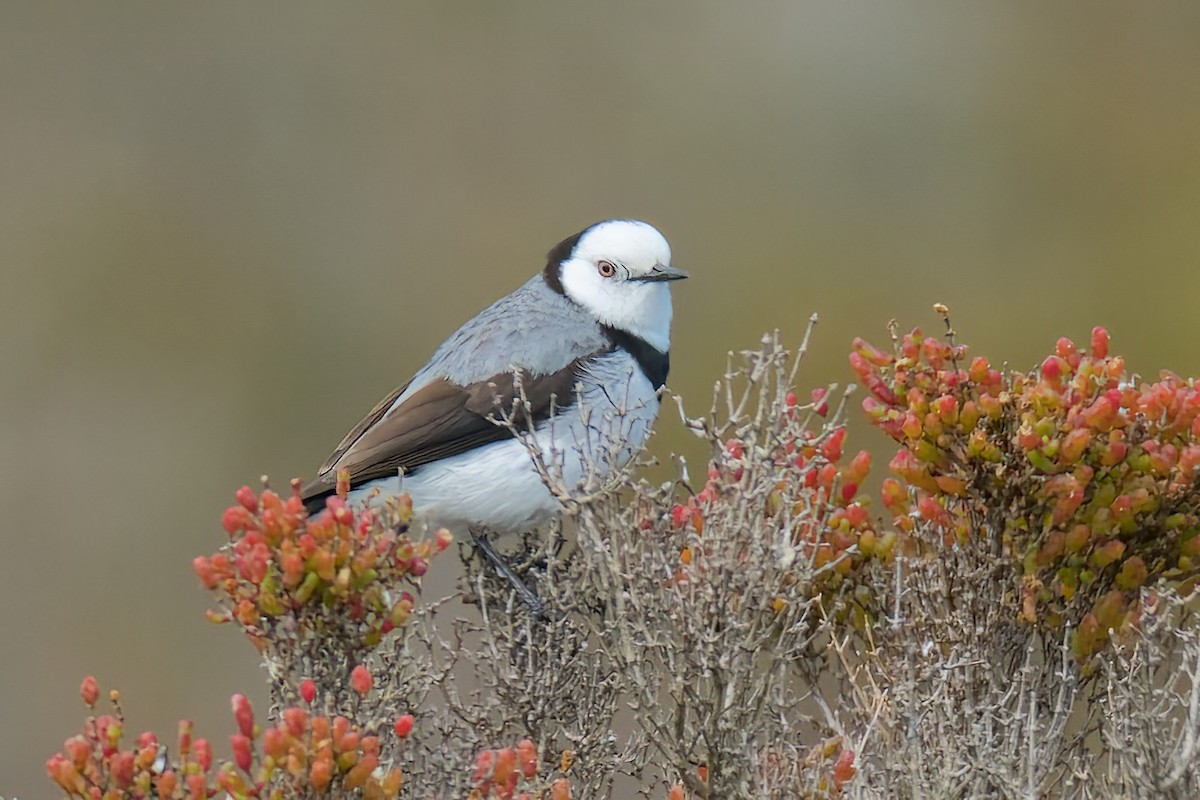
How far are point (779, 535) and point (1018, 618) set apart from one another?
587 millimetres

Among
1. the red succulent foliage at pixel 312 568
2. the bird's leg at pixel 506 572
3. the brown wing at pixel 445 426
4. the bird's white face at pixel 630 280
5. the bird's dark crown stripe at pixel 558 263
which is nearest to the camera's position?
the red succulent foliage at pixel 312 568

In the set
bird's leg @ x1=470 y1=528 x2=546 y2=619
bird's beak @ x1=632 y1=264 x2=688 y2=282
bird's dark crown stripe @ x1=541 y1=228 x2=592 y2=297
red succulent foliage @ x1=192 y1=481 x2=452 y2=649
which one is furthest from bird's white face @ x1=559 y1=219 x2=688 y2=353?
red succulent foliage @ x1=192 y1=481 x2=452 y2=649

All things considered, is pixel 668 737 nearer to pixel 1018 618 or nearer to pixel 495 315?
pixel 1018 618

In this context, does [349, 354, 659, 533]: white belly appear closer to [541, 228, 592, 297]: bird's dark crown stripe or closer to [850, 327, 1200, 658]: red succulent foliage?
[541, 228, 592, 297]: bird's dark crown stripe

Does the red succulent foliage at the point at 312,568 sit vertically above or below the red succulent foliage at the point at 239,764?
above

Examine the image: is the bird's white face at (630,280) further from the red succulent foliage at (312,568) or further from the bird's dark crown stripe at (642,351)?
the red succulent foliage at (312,568)

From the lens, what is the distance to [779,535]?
2953 mm

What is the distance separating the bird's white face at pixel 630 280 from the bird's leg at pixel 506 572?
86cm

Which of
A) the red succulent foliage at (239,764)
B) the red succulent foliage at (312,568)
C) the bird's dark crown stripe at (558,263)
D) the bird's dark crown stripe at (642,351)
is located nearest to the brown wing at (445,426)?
the bird's dark crown stripe at (642,351)

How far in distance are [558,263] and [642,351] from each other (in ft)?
1.71

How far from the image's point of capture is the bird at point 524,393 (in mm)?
4164

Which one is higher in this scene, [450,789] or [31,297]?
[31,297]

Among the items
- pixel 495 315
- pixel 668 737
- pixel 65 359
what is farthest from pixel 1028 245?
pixel 668 737

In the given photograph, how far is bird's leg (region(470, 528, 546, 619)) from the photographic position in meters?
3.75
